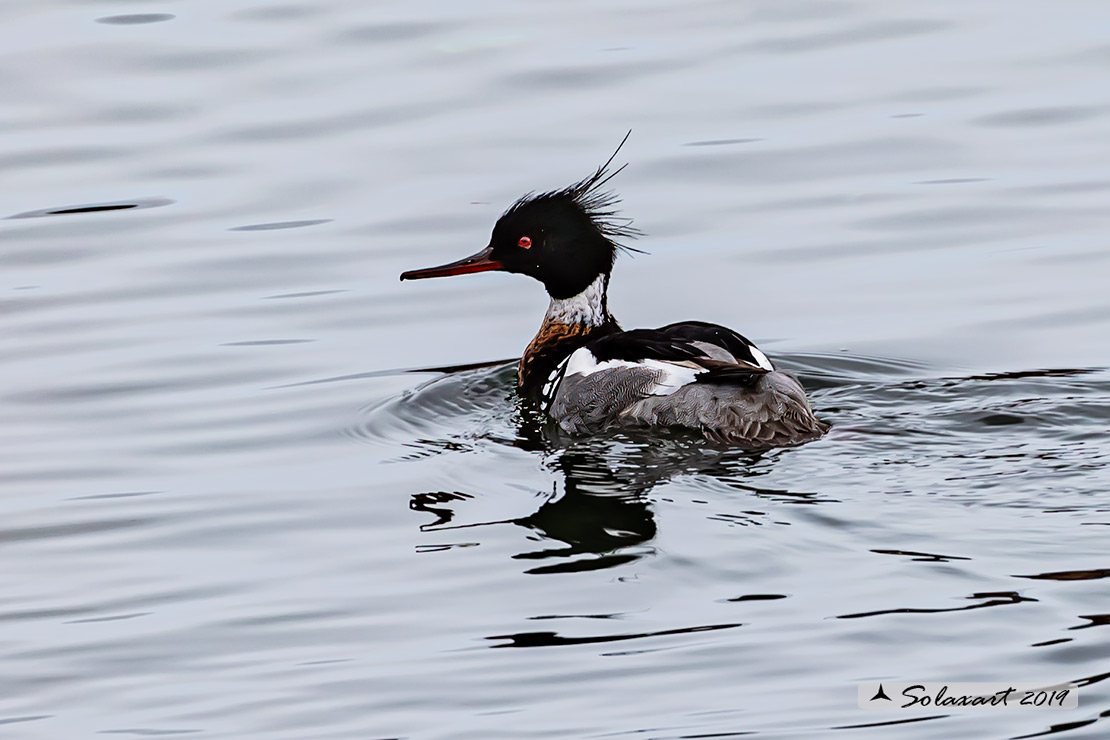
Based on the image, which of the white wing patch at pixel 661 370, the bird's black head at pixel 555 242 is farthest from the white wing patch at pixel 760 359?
the bird's black head at pixel 555 242

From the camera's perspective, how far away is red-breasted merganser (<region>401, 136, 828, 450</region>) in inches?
294

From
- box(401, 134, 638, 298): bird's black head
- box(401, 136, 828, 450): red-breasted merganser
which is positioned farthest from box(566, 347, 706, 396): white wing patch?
box(401, 134, 638, 298): bird's black head

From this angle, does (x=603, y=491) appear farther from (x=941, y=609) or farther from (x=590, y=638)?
(x=941, y=609)

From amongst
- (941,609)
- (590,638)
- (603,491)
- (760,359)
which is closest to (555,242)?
(760,359)

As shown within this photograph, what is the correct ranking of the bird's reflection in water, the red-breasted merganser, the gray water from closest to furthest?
the gray water → the bird's reflection in water → the red-breasted merganser

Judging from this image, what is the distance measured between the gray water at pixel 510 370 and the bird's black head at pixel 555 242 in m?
0.49

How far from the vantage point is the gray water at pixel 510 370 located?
538 cm

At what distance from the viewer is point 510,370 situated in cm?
882

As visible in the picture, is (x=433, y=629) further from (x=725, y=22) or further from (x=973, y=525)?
(x=725, y=22)

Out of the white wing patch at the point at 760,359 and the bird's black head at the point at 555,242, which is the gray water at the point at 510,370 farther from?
the bird's black head at the point at 555,242

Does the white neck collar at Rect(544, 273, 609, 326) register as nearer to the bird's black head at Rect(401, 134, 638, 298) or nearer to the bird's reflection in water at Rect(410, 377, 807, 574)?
the bird's black head at Rect(401, 134, 638, 298)

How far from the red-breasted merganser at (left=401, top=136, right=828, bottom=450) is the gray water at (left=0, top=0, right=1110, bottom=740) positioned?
0.22 m

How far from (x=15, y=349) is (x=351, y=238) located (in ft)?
6.73

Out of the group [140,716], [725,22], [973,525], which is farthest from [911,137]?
[140,716]
